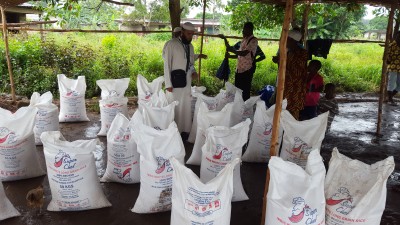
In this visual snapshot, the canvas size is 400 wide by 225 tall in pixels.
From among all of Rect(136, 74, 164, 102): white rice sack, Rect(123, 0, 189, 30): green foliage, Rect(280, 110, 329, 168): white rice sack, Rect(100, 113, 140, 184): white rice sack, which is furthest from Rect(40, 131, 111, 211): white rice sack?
Rect(123, 0, 189, 30): green foliage

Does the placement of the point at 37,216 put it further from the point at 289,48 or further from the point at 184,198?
the point at 289,48

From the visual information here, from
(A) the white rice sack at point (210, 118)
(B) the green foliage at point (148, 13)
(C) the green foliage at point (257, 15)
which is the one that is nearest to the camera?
(A) the white rice sack at point (210, 118)

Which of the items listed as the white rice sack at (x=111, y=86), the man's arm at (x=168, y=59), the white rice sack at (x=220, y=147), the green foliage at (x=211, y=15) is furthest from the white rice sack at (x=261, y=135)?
the green foliage at (x=211, y=15)

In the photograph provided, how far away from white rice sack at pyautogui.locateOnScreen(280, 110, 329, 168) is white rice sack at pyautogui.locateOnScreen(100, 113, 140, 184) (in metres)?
1.39

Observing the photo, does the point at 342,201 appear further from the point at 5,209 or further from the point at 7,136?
the point at 7,136

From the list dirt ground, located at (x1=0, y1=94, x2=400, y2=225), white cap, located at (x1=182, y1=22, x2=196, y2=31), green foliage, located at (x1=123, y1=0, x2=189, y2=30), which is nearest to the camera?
dirt ground, located at (x1=0, y1=94, x2=400, y2=225)

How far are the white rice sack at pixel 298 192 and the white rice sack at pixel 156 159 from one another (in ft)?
2.79

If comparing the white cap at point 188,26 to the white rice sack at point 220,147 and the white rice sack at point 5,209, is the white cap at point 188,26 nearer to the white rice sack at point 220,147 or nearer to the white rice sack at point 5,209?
the white rice sack at point 220,147

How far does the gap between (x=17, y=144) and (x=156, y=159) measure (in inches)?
56.4

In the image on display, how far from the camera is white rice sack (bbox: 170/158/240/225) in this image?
6.50 feet

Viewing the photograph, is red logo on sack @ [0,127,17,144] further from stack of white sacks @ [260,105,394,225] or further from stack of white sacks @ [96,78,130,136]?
stack of white sacks @ [260,105,394,225]

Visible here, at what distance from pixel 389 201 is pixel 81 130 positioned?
389 cm

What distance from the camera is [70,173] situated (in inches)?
98.3

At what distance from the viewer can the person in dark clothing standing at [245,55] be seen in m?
4.73
